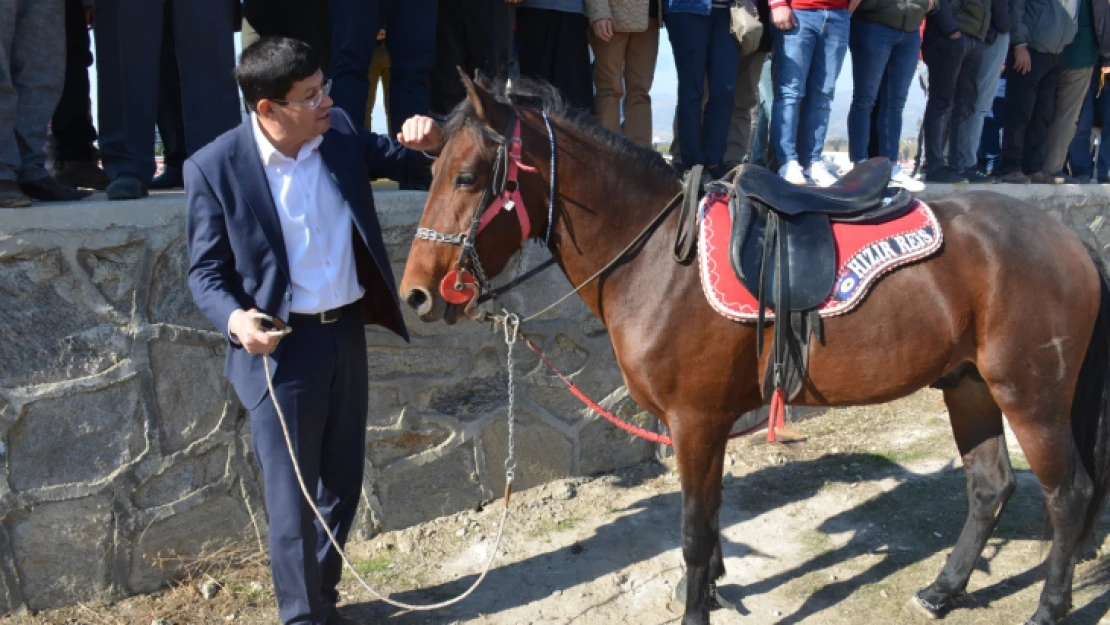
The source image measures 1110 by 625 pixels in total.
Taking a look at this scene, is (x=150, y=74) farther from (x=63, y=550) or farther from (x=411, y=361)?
(x=63, y=550)

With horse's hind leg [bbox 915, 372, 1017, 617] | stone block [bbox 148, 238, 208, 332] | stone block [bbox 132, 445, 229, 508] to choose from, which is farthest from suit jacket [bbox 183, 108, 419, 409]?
horse's hind leg [bbox 915, 372, 1017, 617]

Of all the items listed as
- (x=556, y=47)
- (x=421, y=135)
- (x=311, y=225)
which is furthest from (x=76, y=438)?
(x=556, y=47)

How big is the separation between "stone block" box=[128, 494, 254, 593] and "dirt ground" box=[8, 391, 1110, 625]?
73 millimetres

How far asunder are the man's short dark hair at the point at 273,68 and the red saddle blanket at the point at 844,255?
1.40 meters

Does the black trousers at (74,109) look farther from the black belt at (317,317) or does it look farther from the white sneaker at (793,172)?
the white sneaker at (793,172)

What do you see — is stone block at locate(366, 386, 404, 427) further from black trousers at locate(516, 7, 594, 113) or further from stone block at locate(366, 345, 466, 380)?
black trousers at locate(516, 7, 594, 113)

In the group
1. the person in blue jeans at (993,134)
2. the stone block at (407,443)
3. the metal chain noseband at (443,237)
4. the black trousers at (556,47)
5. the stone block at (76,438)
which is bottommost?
the stone block at (407,443)

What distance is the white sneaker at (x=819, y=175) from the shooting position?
532 centimetres

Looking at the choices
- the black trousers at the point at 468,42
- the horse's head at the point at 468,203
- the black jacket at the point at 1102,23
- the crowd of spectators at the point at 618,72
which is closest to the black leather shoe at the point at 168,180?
the crowd of spectators at the point at 618,72

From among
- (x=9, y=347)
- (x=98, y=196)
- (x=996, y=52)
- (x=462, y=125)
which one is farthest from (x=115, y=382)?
(x=996, y=52)

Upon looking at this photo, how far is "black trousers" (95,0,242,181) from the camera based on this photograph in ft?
11.7

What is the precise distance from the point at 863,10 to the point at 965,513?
3304 mm

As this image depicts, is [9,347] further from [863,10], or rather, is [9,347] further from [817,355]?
[863,10]

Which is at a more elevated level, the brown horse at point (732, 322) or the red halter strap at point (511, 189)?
the red halter strap at point (511, 189)
